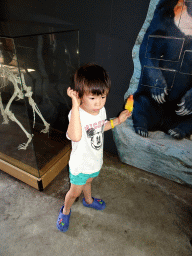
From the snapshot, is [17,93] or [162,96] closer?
[162,96]

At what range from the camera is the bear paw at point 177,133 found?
202cm

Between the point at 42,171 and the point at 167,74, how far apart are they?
1881 millimetres

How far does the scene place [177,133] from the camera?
2043 mm

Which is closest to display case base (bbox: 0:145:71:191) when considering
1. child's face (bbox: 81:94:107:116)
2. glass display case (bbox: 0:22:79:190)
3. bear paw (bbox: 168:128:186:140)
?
glass display case (bbox: 0:22:79:190)

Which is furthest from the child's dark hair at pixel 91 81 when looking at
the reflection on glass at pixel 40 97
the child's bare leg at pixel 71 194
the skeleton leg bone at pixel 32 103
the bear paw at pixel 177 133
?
the bear paw at pixel 177 133

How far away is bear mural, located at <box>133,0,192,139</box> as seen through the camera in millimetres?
1648

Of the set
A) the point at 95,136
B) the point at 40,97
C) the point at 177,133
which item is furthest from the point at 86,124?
the point at 40,97

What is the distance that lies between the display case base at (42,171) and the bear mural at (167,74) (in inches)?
45.9

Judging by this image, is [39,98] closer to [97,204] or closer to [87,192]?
[87,192]

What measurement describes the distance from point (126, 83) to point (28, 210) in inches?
75.6

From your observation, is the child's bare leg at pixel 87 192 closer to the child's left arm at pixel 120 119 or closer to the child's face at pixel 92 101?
the child's left arm at pixel 120 119

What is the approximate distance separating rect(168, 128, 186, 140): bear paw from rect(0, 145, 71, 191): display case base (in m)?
1.47

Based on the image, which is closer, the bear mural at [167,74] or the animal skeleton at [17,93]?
the bear mural at [167,74]

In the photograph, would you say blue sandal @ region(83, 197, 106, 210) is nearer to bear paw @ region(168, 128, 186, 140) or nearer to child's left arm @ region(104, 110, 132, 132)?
child's left arm @ region(104, 110, 132, 132)
